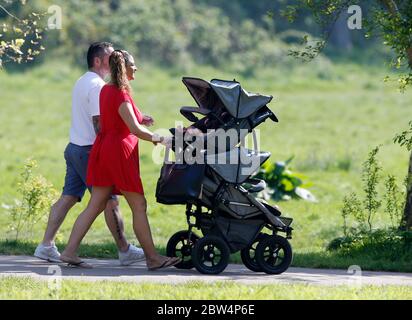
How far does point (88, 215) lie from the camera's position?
34.5 ft

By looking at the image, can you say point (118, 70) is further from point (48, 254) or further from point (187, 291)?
point (187, 291)

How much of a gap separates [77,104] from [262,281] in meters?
2.62

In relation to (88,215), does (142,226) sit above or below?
below

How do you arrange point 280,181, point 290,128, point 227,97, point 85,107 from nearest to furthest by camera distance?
point 227,97
point 85,107
point 280,181
point 290,128

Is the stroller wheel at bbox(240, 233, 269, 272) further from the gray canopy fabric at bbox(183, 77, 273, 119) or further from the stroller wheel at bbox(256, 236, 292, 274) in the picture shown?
the gray canopy fabric at bbox(183, 77, 273, 119)

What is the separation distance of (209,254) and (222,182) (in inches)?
27.5

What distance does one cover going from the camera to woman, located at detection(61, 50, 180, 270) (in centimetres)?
1025

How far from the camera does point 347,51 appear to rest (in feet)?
157

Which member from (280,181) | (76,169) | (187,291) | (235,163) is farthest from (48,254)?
(280,181)

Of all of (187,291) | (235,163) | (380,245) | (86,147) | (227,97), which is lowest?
(187,291)

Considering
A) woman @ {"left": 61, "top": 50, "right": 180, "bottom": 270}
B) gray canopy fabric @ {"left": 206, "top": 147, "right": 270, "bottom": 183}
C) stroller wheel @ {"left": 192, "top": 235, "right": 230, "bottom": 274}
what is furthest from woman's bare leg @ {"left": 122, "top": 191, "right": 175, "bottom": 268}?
gray canopy fabric @ {"left": 206, "top": 147, "right": 270, "bottom": 183}

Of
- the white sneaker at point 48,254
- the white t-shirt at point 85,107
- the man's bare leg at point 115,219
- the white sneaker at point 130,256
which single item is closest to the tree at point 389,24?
the white t-shirt at point 85,107
